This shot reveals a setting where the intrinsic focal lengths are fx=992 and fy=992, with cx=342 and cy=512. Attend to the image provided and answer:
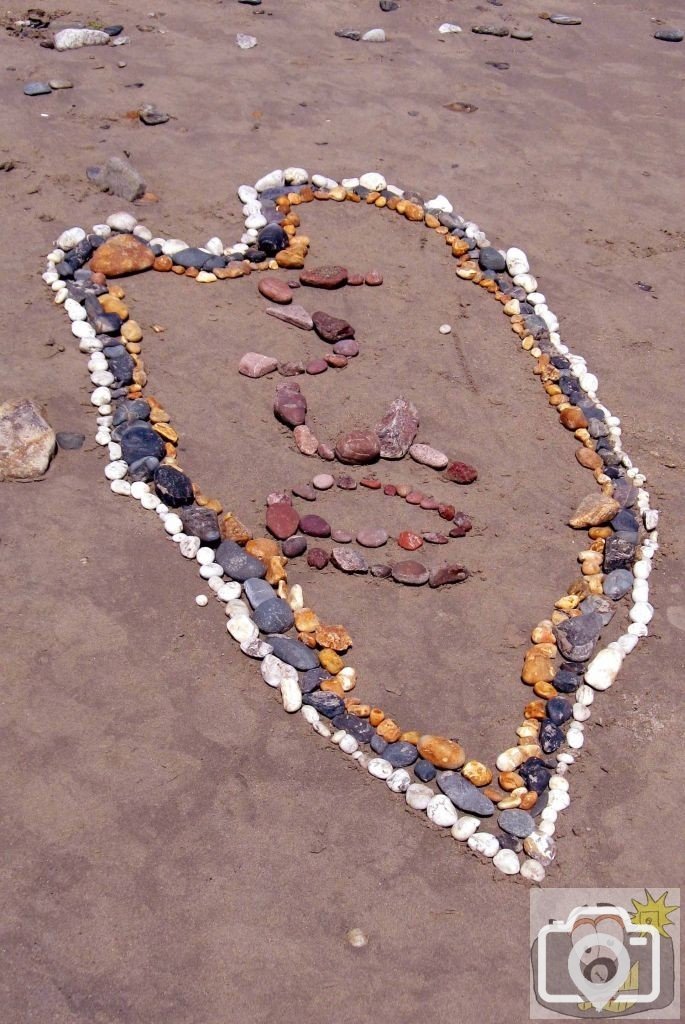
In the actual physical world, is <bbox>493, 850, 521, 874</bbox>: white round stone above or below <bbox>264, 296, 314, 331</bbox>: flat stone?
below

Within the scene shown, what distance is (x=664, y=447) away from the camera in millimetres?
7215

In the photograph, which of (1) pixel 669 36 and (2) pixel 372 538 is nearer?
(2) pixel 372 538

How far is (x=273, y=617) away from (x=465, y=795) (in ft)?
4.78

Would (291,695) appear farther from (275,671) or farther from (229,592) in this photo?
(229,592)

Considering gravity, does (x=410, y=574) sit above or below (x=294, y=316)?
below

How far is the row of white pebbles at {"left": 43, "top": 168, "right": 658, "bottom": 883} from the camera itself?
4922mm

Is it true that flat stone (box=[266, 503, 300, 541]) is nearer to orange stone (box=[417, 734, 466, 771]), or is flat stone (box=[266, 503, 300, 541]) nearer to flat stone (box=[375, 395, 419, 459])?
flat stone (box=[375, 395, 419, 459])

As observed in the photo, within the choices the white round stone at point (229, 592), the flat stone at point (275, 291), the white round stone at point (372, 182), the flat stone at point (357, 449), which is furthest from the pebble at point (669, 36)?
the white round stone at point (229, 592)

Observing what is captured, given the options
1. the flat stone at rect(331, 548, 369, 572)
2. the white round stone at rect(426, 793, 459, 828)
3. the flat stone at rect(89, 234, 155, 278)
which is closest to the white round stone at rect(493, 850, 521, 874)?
the white round stone at rect(426, 793, 459, 828)

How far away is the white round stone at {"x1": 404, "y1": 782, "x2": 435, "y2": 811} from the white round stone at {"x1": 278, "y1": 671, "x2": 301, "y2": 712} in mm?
733

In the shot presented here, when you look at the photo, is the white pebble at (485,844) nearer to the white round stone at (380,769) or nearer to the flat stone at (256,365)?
the white round stone at (380,769)

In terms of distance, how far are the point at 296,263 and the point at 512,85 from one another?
4.67 meters

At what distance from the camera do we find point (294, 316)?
7.78 metres

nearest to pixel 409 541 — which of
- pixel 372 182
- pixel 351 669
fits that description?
pixel 351 669
